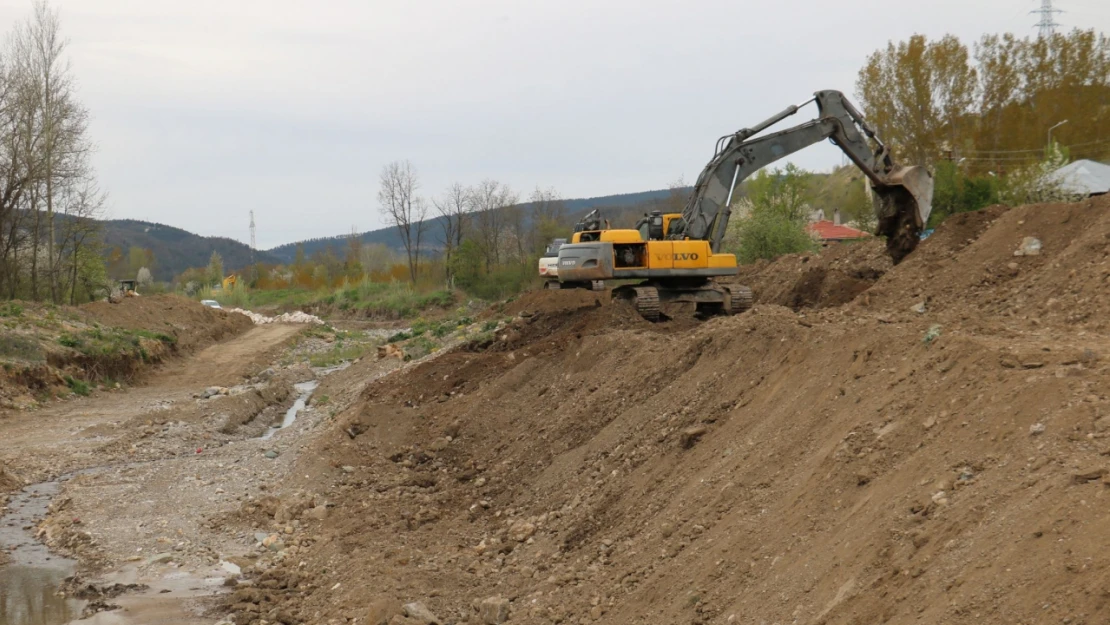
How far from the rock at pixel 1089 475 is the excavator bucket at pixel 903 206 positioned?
13.7m

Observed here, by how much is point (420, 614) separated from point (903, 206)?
13.5 m

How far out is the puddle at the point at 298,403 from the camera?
1992 cm

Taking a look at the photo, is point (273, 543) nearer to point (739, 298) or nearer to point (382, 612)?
point (382, 612)

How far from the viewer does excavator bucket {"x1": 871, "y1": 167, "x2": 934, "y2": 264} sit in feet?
59.3

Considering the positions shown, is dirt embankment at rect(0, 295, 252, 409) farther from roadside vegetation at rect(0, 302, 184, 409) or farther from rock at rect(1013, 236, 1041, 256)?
rock at rect(1013, 236, 1041, 256)

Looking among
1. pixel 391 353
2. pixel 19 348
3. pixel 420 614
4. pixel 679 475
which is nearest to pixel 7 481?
pixel 420 614

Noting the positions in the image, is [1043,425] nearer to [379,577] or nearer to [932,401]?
[932,401]

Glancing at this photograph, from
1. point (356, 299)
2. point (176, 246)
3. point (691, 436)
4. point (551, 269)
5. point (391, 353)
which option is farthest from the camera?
point (176, 246)

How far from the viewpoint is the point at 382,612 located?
8.14 meters

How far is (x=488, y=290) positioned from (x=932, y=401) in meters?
48.3

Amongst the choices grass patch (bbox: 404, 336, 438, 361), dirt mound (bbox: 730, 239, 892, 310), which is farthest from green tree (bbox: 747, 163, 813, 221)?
grass patch (bbox: 404, 336, 438, 361)

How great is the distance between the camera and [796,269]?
25.0m

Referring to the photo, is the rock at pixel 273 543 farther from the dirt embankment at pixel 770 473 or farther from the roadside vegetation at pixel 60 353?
the roadside vegetation at pixel 60 353

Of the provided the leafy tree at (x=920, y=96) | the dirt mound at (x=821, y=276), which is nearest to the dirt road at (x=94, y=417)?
the dirt mound at (x=821, y=276)
